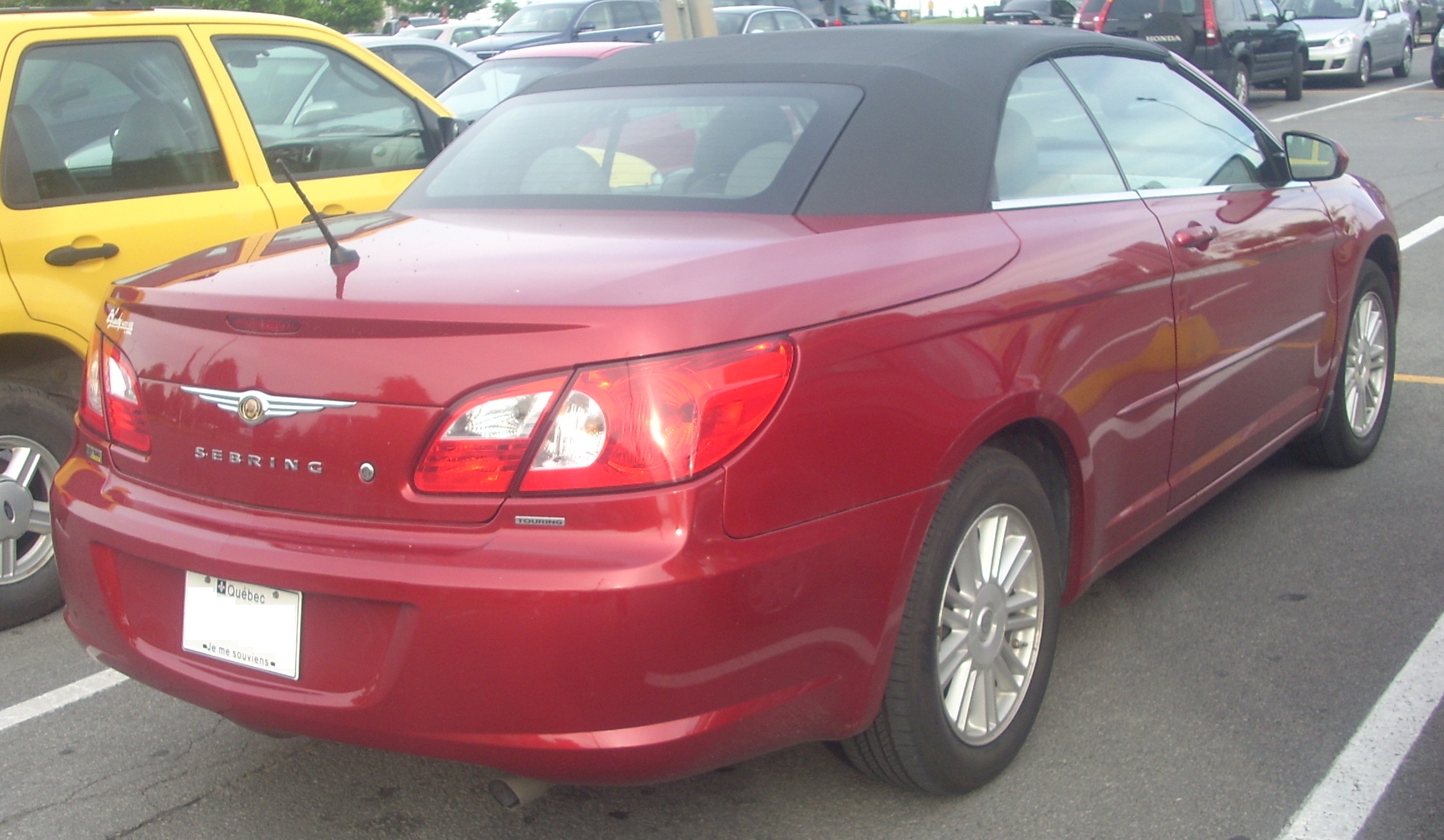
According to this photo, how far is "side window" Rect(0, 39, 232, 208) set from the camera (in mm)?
4312

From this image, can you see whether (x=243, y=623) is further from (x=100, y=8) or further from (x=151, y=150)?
(x=100, y=8)

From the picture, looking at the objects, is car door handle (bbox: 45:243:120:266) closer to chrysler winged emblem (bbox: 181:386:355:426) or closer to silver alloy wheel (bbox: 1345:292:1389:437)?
chrysler winged emblem (bbox: 181:386:355:426)

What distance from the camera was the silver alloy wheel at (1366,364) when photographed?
5020 mm

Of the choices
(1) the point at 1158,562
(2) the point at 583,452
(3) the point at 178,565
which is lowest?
(1) the point at 1158,562

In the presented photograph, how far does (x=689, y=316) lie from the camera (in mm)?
2354

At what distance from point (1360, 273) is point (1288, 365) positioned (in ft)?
2.65

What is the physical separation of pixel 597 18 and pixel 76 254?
58.1 feet

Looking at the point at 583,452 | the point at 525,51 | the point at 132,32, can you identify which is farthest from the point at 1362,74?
the point at 583,452

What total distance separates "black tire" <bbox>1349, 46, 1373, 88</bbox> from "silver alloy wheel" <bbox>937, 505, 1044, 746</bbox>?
23.1 metres

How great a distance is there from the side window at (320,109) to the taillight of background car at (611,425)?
9.68ft

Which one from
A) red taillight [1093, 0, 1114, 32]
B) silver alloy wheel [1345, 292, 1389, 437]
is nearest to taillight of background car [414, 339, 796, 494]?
silver alloy wheel [1345, 292, 1389, 437]

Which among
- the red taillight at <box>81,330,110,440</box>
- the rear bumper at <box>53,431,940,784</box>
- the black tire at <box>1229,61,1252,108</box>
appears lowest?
→ the black tire at <box>1229,61,1252,108</box>

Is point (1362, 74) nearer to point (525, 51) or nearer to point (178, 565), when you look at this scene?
point (525, 51)

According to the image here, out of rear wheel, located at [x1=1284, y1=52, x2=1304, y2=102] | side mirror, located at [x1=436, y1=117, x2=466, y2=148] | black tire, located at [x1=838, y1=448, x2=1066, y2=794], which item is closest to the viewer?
black tire, located at [x1=838, y1=448, x2=1066, y2=794]
